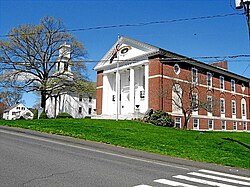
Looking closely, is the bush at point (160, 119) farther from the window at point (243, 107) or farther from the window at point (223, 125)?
the window at point (243, 107)

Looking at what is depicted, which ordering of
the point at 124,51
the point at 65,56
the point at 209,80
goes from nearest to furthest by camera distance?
1. the point at 124,51
2. the point at 209,80
3. the point at 65,56

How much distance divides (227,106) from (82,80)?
79.0ft

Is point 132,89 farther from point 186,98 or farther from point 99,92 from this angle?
point 99,92

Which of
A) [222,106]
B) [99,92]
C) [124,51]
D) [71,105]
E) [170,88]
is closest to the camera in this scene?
[170,88]

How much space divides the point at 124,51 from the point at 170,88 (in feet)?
31.6

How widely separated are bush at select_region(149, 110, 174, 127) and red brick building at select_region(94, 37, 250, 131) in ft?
5.13

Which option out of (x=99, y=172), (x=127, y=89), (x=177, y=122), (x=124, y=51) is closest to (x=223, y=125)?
(x=177, y=122)

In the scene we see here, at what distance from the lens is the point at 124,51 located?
4062 centimetres

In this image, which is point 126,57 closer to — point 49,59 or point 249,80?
point 49,59

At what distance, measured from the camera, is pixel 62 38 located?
4516cm

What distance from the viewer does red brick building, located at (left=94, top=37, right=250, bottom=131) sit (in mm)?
34844

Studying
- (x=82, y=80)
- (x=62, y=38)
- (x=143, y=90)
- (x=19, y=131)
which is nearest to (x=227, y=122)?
(x=143, y=90)

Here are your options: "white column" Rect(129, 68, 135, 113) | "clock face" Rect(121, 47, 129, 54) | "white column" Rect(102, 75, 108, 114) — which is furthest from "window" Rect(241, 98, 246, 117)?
"white column" Rect(102, 75, 108, 114)

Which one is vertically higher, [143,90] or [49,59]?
[49,59]
